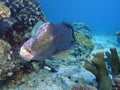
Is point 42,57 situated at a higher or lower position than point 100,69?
lower

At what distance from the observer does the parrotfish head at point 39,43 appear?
3.63 m

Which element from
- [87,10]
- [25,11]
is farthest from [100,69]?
[87,10]

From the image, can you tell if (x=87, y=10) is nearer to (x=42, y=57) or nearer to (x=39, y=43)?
(x=42, y=57)

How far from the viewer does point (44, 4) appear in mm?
74125

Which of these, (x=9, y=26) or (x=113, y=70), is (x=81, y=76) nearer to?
(x=113, y=70)

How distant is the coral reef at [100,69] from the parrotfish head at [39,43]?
79.8 inches

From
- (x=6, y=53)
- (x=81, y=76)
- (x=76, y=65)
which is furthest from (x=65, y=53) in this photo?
(x=76, y=65)

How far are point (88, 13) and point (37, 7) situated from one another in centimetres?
12158

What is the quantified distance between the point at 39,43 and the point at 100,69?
93.5 inches

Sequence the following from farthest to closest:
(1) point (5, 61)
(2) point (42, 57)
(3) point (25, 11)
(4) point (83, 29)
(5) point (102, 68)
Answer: (4) point (83, 29), (3) point (25, 11), (5) point (102, 68), (1) point (5, 61), (2) point (42, 57)

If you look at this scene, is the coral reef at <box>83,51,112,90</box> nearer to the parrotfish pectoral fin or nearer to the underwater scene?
the underwater scene

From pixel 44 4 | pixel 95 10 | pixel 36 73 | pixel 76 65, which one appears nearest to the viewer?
pixel 36 73

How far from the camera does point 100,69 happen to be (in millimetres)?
5484

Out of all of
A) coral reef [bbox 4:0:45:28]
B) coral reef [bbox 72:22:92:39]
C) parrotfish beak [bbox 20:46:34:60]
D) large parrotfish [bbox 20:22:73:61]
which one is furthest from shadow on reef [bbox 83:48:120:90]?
coral reef [bbox 72:22:92:39]
